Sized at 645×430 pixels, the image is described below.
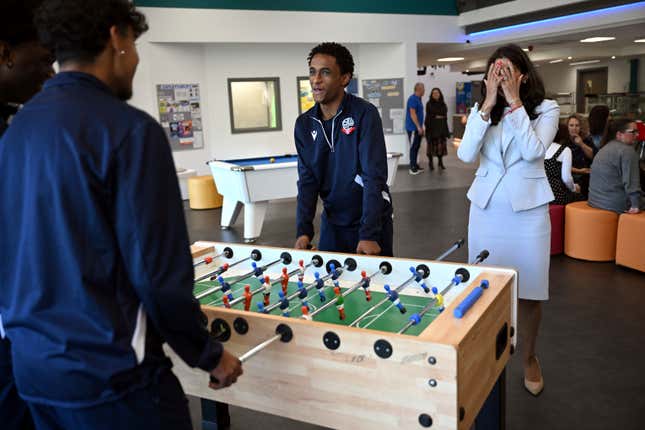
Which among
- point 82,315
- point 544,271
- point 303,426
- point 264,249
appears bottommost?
point 303,426

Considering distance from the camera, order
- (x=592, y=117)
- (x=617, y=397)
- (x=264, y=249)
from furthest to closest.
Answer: (x=592, y=117), (x=617, y=397), (x=264, y=249)

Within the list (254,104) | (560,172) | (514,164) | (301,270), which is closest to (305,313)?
(301,270)

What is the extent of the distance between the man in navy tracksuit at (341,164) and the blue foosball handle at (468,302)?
0.77m

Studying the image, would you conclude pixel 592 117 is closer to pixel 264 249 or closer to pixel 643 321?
pixel 643 321

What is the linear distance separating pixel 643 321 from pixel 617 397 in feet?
3.54

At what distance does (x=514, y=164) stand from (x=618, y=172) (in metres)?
2.66

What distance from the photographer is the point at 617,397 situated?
281 centimetres

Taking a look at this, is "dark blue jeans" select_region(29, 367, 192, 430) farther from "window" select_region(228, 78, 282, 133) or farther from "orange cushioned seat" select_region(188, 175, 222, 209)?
"window" select_region(228, 78, 282, 133)

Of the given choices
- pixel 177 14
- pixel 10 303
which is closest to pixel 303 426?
pixel 10 303

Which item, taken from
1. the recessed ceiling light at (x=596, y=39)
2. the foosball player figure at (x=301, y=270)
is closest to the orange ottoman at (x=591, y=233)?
the foosball player figure at (x=301, y=270)

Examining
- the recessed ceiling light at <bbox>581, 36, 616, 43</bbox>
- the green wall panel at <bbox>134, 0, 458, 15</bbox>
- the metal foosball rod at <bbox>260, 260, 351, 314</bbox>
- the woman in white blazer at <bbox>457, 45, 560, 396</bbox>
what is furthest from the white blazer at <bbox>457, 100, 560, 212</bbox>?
the recessed ceiling light at <bbox>581, 36, 616, 43</bbox>

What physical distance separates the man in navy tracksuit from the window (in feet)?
24.5

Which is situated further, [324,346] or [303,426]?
[303,426]

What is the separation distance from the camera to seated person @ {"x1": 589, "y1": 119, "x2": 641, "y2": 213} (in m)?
4.73
